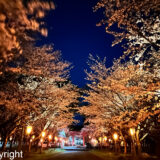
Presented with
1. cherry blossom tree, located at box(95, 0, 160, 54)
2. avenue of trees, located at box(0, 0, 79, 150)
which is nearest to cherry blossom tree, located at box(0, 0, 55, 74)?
avenue of trees, located at box(0, 0, 79, 150)

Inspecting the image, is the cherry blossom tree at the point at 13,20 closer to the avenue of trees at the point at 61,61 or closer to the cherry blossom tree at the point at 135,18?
the avenue of trees at the point at 61,61

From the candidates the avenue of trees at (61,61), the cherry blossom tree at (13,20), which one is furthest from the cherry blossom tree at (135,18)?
the cherry blossom tree at (13,20)

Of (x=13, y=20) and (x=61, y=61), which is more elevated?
(x=61, y=61)

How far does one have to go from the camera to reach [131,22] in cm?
679

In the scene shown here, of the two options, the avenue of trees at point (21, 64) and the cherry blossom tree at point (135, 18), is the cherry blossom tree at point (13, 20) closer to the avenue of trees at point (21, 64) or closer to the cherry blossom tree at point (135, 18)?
the avenue of trees at point (21, 64)

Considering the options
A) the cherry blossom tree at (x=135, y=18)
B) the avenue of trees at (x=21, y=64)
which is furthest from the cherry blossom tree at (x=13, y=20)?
the cherry blossom tree at (x=135, y=18)

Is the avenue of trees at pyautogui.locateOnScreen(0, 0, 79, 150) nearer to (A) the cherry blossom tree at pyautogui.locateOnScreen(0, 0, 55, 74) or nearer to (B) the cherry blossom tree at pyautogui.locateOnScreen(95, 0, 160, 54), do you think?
(A) the cherry blossom tree at pyautogui.locateOnScreen(0, 0, 55, 74)

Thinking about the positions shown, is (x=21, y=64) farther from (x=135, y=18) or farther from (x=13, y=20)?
(x=135, y=18)

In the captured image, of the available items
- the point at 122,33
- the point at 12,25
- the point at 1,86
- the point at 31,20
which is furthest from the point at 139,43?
the point at 1,86

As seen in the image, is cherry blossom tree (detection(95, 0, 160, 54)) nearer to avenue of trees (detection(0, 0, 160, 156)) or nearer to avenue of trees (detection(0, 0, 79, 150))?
avenue of trees (detection(0, 0, 160, 156))

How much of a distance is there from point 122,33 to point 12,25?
18.8ft

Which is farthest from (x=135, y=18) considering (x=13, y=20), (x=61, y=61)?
(x=61, y=61)

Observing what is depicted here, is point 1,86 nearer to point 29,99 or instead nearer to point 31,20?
point 29,99

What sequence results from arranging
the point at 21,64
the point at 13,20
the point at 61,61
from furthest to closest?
the point at 61,61, the point at 21,64, the point at 13,20
